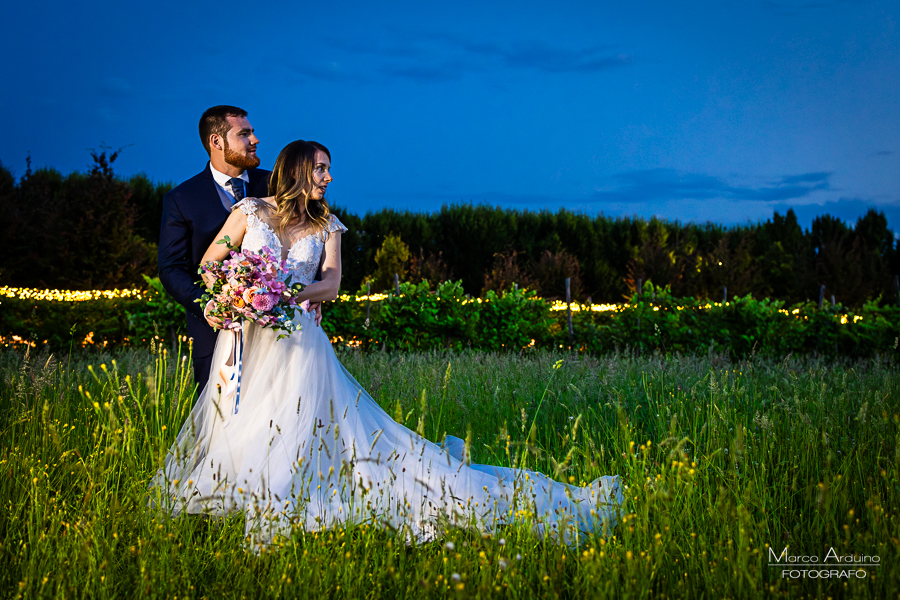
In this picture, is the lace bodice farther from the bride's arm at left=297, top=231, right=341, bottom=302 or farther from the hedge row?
the hedge row

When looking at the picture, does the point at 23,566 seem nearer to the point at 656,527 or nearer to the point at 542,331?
the point at 656,527

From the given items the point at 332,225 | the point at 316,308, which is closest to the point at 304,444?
the point at 316,308

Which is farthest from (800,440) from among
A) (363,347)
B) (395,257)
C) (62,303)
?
(395,257)

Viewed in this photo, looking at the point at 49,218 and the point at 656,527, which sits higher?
the point at 49,218

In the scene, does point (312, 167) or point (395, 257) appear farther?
point (395, 257)

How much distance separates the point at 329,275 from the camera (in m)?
3.38

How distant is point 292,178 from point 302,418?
130 centimetres

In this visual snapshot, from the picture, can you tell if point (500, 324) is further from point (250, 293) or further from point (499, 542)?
point (499, 542)

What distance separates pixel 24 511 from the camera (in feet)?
9.15

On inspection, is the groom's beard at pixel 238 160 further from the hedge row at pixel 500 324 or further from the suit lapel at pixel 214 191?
the hedge row at pixel 500 324

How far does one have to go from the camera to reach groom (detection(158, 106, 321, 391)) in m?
3.43

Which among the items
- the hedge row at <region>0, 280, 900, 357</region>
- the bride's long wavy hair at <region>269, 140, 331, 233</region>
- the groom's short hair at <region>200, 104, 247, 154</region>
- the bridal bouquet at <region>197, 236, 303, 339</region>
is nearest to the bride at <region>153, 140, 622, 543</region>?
the bride's long wavy hair at <region>269, 140, 331, 233</region>

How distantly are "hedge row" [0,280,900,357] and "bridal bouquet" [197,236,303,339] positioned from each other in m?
6.23

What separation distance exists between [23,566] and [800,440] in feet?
13.9
